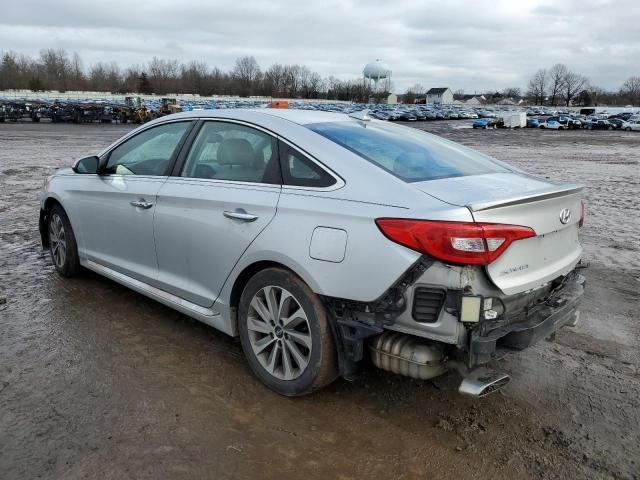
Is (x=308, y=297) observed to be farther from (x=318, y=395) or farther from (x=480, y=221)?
(x=480, y=221)

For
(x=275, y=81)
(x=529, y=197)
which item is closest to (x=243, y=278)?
(x=529, y=197)

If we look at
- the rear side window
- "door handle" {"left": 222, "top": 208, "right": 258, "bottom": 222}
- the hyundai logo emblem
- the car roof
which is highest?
the car roof

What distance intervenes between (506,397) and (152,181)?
113 inches

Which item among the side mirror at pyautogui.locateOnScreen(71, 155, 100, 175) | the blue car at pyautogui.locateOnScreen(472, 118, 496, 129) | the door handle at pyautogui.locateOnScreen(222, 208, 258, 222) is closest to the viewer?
the door handle at pyautogui.locateOnScreen(222, 208, 258, 222)

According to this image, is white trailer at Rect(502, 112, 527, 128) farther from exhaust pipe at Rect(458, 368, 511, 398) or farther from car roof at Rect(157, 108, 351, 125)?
exhaust pipe at Rect(458, 368, 511, 398)

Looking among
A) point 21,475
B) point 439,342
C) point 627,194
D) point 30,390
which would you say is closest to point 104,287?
point 30,390

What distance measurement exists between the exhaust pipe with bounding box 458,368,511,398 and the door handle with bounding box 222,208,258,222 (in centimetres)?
149

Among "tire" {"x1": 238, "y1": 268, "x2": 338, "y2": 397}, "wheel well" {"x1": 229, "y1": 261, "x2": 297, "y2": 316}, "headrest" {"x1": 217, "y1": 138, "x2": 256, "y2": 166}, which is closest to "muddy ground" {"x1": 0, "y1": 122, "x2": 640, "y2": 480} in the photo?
"tire" {"x1": 238, "y1": 268, "x2": 338, "y2": 397}

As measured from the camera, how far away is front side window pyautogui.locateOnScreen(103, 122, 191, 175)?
13.7ft

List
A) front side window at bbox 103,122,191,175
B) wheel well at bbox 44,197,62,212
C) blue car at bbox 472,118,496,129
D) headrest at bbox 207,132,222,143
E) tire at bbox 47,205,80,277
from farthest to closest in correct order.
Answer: blue car at bbox 472,118,496,129
wheel well at bbox 44,197,62,212
tire at bbox 47,205,80,277
front side window at bbox 103,122,191,175
headrest at bbox 207,132,222,143

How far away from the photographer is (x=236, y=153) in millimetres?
3715

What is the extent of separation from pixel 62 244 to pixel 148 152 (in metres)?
1.57

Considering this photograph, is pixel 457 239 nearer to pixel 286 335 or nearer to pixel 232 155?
pixel 286 335

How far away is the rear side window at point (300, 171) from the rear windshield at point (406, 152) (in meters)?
0.24
